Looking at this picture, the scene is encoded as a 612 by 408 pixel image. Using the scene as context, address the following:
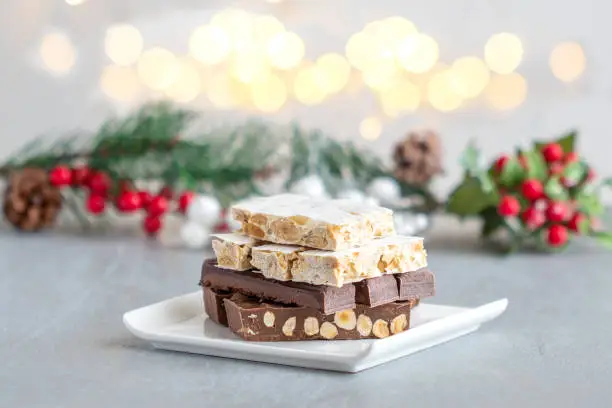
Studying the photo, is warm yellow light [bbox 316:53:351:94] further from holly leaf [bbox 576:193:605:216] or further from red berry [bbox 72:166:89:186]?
holly leaf [bbox 576:193:605:216]

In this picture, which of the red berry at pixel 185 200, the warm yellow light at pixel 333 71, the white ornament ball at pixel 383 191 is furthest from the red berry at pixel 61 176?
the warm yellow light at pixel 333 71

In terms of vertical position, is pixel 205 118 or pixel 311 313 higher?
pixel 205 118

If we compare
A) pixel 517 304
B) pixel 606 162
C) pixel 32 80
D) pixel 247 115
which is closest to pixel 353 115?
pixel 247 115

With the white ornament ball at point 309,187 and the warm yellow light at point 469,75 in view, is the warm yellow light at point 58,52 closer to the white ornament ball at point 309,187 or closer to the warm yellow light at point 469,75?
the warm yellow light at point 469,75

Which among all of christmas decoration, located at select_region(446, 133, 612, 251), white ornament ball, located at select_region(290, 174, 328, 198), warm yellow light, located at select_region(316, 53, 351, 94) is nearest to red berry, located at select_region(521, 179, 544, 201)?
christmas decoration, located at select_region(446, 133, 612, 251)

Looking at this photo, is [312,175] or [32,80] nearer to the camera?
[312,175]

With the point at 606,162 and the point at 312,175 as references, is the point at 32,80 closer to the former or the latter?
the point at 312,175

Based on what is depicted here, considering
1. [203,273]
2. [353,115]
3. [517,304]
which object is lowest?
[517,304]

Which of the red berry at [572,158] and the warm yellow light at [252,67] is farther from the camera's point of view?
the warm yellow light at [252,67]
